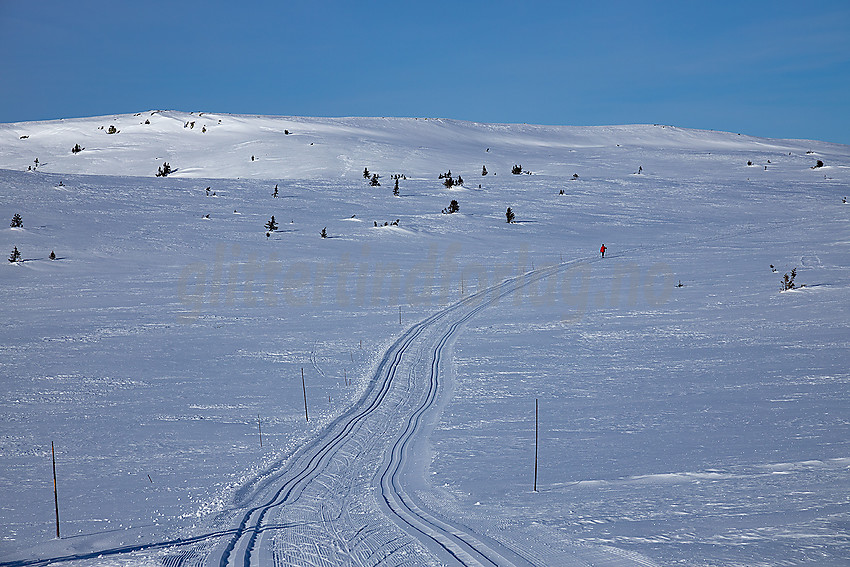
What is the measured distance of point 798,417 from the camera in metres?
8.70

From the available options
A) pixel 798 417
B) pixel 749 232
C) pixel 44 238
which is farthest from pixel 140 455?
pixel 749 232

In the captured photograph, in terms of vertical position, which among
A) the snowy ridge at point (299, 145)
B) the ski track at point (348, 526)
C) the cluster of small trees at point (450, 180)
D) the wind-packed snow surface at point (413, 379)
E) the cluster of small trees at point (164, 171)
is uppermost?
the snowy ridge at point (299, 145)

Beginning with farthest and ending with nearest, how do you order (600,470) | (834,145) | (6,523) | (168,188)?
(834,145), (168,188), (600,470), (6,523)

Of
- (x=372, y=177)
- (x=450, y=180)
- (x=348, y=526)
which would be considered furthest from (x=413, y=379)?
(x=372, y=177)

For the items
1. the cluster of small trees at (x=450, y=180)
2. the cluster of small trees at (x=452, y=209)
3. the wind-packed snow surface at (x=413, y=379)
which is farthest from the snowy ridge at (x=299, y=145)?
the cluster of small trees at (x=452, y=209)

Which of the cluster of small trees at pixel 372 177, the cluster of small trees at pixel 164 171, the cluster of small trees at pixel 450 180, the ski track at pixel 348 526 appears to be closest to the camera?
the ski track at pixel 348 526

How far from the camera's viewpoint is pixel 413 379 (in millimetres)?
11625

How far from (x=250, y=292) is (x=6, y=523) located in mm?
12893

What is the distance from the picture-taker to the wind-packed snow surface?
603 cm

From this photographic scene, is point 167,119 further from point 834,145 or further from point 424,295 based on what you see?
point 834,145

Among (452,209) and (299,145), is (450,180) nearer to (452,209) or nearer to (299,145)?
(452,209)

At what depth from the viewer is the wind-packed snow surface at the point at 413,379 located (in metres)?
6.03

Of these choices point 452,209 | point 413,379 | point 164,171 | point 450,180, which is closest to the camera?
point 413,379

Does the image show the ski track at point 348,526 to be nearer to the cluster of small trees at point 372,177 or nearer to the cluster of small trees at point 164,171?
the cluster of small trees at point 372,177
